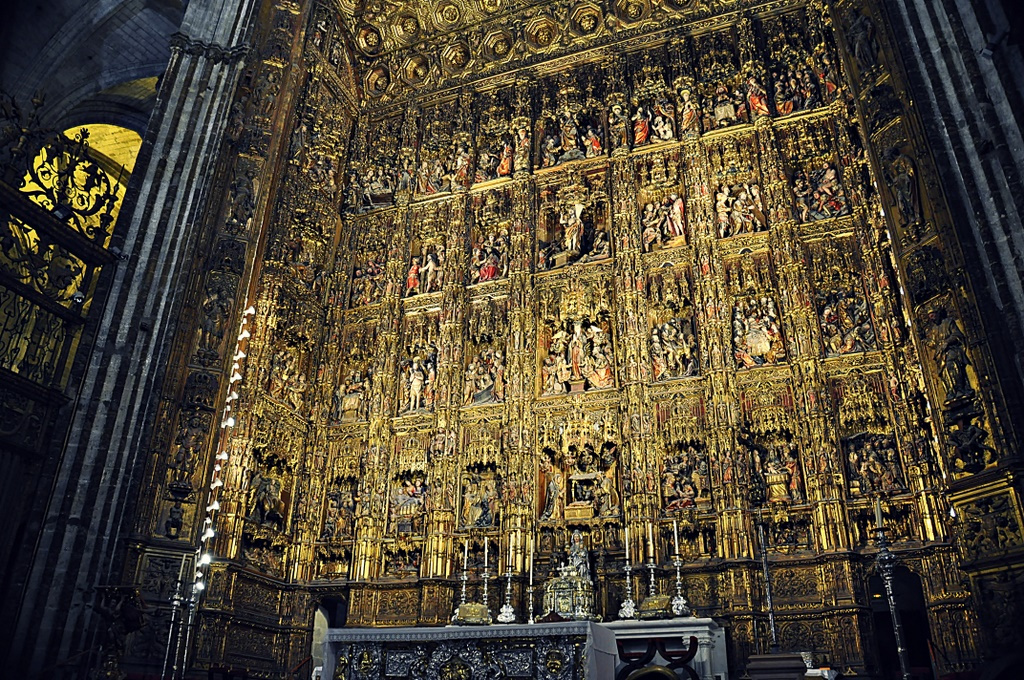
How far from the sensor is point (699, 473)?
11.5 meters

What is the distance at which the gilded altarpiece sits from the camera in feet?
33.8

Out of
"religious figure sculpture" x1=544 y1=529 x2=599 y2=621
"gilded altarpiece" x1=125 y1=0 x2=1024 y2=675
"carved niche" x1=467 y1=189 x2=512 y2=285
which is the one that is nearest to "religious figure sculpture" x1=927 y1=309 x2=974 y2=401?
"gilded altarpiece" x1=125 y1=0 x2=1024 y2=675

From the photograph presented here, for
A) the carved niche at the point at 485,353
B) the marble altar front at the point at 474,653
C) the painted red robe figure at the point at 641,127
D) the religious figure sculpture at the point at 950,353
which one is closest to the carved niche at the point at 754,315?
the painted red robe figure at the point at 641,127

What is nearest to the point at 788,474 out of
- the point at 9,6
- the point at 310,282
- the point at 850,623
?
the point at 850,623

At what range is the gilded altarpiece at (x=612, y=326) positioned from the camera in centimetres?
1029

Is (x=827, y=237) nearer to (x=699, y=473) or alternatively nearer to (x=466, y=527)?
(x=699, y=473)

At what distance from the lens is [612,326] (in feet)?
43.1

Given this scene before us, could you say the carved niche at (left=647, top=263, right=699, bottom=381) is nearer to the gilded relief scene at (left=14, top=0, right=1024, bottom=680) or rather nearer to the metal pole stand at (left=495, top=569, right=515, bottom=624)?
the gilded relief scene at (left=14, top=0, right=1024, bottom=680)

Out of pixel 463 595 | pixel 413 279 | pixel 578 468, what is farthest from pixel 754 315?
pixel 413 279

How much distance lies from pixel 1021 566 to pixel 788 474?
4828mm

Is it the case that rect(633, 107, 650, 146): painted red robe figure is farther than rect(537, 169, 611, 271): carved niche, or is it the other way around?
rect(633, 107, 650, 146): painted red robe figure

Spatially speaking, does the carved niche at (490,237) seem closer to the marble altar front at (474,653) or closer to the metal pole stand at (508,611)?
the metal pole stand at (508,611)

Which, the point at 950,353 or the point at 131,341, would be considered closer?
the point at 950,353

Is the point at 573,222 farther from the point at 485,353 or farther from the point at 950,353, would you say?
the point at 950,353
